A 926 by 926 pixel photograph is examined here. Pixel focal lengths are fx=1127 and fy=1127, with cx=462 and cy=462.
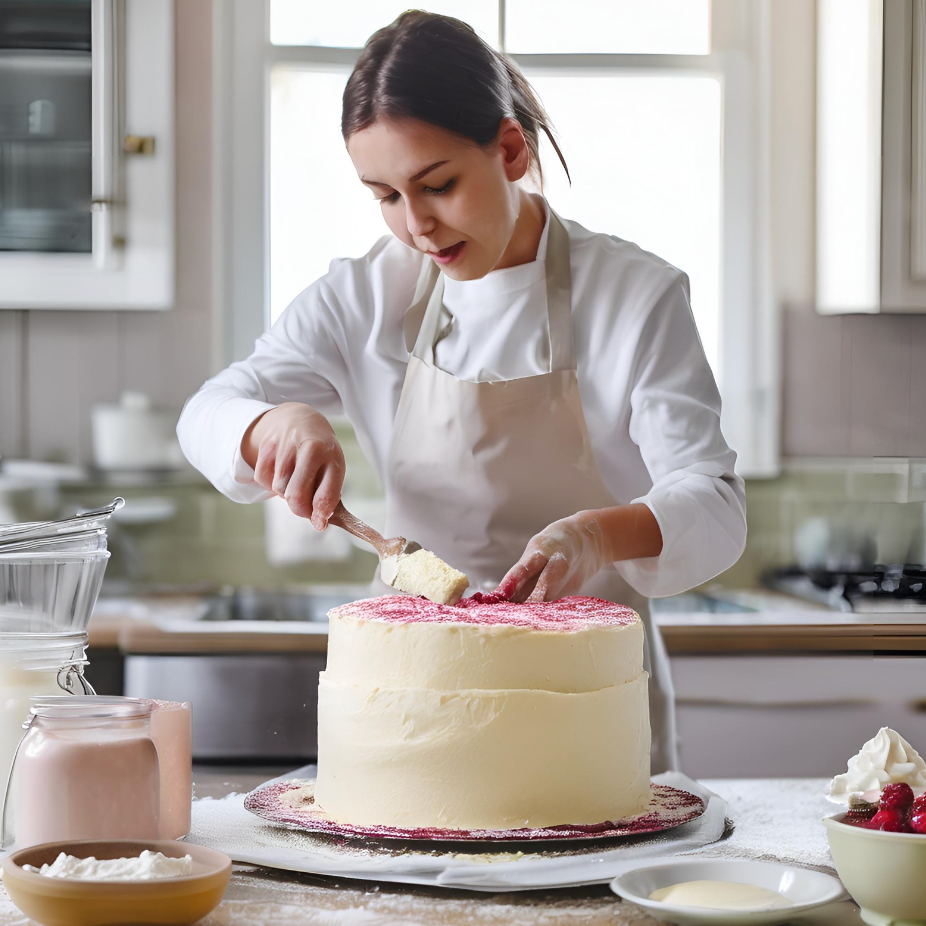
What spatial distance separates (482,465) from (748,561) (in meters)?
1.40

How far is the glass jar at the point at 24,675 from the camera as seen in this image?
3.27 feet

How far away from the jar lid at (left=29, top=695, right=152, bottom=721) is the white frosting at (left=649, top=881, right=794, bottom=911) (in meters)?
0.42

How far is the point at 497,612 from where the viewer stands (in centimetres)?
108

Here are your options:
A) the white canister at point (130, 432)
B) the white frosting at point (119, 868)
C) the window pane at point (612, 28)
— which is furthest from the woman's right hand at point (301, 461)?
the window pane at point (612, 28)

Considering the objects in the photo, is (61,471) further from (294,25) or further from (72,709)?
(72,709)

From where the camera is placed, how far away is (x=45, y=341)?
2.52 m

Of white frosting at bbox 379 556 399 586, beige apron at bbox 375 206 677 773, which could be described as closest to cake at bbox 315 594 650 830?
white frosting at bbox 379 556 399 586

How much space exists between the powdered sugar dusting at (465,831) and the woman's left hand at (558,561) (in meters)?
0.23

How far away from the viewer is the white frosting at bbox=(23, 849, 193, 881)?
762 mm

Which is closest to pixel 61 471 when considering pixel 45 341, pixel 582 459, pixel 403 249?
pixel 45 341

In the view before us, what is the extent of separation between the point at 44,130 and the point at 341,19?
0.69 m

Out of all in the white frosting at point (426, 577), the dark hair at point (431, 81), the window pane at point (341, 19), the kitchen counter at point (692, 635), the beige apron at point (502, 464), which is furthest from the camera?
the window pane at point (341, 19)

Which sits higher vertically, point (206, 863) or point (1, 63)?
point (1, 63)

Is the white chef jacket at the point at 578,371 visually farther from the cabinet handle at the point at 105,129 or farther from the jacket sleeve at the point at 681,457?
the cabinet handle at the point at 105,129
